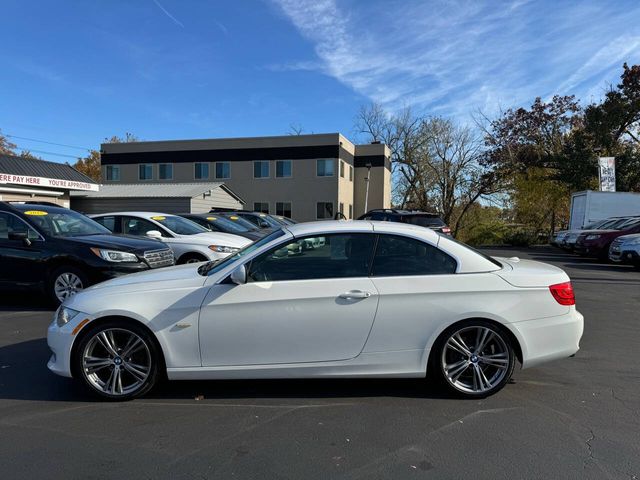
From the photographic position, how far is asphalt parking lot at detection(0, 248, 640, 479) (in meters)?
2.97

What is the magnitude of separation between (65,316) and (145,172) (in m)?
35.9

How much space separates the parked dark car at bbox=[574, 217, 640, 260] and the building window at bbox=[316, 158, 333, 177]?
19928mm

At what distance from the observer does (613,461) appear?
9.98ft

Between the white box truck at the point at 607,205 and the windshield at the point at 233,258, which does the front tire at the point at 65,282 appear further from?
the white box truck at the point at 607,205

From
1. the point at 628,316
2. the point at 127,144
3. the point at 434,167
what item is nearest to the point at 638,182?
the point at 434,167

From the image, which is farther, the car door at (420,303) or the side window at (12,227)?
the side window at (12,227)

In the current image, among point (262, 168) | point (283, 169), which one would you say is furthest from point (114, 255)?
point (262, 168)

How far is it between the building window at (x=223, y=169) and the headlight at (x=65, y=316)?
3271 centimetres

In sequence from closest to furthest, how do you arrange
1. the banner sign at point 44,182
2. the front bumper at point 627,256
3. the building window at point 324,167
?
1. the front bumper at point 627,256
2. the banner sign at point 44,182
3. the building window at point 324,167

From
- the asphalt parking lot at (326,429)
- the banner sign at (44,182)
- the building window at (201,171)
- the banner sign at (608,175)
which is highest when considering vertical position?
the building window at (201,171)

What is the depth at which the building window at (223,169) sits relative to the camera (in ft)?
118

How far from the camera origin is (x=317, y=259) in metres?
4.04

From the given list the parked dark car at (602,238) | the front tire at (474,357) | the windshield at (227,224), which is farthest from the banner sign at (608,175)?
the front tire at (474,357)

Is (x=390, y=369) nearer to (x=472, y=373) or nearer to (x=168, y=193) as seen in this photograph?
(x=472, y=373)
